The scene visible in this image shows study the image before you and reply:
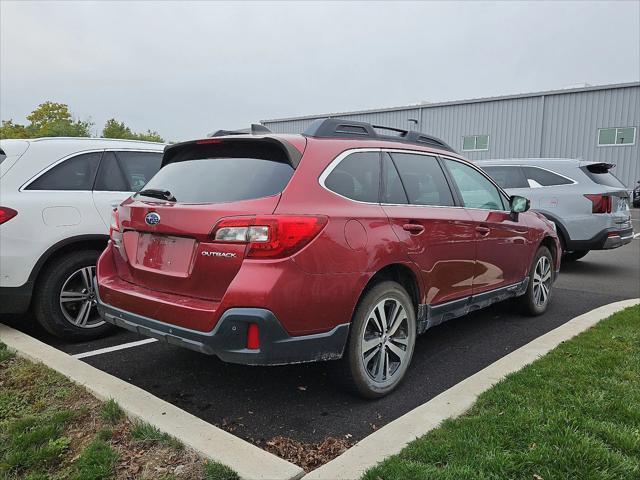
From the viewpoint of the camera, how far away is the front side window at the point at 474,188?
4.34 m

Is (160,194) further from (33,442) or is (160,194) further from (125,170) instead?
(125,170)

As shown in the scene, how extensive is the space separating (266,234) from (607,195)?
6.80m

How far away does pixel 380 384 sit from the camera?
3348 millimetres

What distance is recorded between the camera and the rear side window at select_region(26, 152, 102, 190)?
4.27 meters

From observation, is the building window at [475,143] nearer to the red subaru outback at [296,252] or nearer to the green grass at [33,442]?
the red subaru outback at [296,252]

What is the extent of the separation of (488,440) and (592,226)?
20.3ft

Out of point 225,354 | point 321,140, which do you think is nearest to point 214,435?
point 225,354

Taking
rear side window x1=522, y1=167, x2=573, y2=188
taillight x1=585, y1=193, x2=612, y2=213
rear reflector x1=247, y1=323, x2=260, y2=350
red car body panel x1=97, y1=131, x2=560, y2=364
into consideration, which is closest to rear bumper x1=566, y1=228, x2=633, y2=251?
taillight x1=585, y1=193, x2=612, y2=213

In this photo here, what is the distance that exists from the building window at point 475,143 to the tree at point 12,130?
2901 cm

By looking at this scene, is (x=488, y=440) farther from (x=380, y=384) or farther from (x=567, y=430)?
(x=380, y=384)

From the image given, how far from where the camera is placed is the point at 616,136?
2344cm

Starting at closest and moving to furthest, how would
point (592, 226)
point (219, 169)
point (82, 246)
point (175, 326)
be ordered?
point (175, 326)
point (219, 169)
point (82, 246)
point (592, 226)

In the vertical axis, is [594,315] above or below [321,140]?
below

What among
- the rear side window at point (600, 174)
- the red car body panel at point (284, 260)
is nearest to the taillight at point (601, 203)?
the rear side window at point (600, 174)
